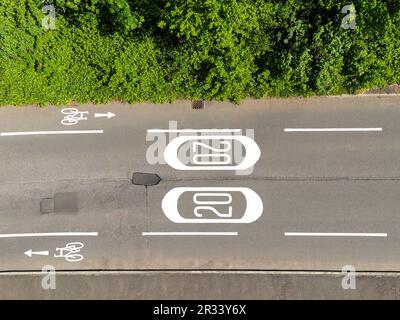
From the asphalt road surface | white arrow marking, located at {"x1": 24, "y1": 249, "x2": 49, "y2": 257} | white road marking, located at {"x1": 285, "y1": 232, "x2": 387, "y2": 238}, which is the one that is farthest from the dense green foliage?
white arrow marking, located at {"x1": 24, "y1": 249, "x2": 49, "y2": 257}

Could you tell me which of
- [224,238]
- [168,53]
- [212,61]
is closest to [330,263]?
[224,238]

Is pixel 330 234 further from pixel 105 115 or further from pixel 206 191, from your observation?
pixel 105 115

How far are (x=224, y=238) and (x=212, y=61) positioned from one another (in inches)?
265

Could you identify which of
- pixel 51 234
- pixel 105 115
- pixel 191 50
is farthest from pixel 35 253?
pixel 191 50

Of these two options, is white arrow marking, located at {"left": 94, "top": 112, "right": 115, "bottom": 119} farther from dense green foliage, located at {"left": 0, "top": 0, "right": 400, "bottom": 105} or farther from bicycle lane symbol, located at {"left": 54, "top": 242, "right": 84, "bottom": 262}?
bicycle lane symbol, located at {"left": 54, "top": 242, "right": 84, "bottom": 262}

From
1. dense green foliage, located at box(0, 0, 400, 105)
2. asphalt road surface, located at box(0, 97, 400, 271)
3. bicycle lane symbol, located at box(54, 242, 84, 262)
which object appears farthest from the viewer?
bicycle lane symbol, located at box(54, 242, 84, 262)

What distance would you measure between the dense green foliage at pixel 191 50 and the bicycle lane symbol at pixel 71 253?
19.3 ft

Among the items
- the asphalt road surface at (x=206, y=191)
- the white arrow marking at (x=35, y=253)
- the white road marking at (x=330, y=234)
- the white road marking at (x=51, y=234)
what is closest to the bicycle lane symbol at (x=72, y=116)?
the asphalt road surface at (x=206, y=191)

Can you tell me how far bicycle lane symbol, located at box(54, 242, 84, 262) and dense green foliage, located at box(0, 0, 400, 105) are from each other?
19.3 feet

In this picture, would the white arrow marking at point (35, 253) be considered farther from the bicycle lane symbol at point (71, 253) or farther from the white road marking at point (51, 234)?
the white road marking at point (51, 234)

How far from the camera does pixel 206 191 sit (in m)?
16.2

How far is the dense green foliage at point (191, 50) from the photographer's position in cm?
1488

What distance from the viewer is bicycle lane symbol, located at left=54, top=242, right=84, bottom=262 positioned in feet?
53.1

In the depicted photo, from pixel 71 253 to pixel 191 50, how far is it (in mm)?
9137
